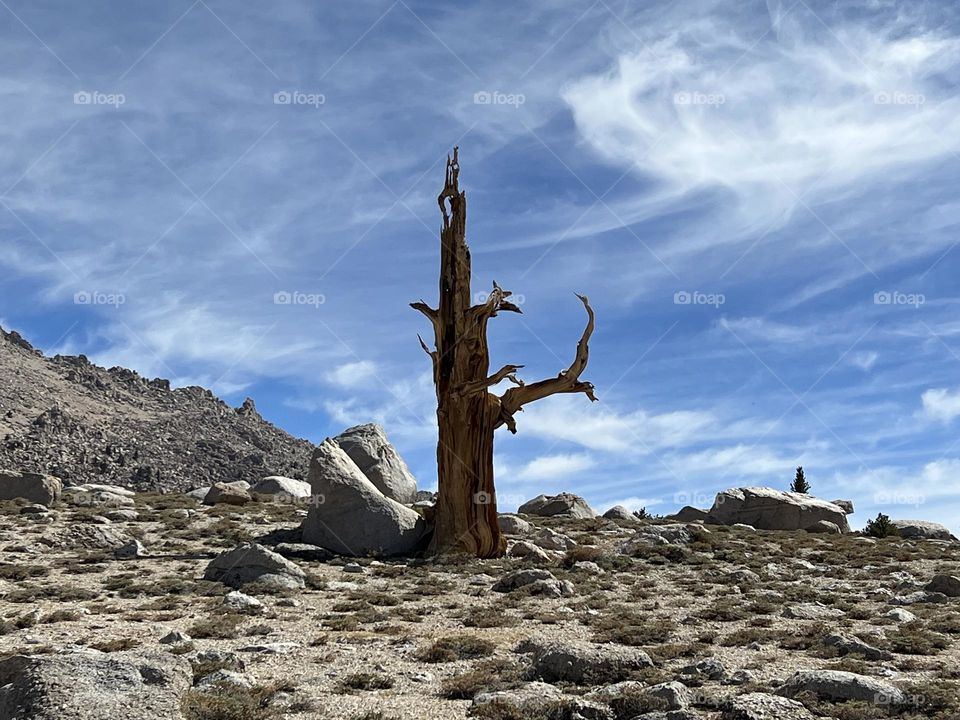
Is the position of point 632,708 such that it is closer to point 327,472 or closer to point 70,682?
point 70,682

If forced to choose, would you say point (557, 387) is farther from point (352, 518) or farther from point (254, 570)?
point (254, 570)

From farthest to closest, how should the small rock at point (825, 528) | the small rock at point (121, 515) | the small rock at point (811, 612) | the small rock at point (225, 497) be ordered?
the small rock at point (825, 528)
the small rock at point (225, 497)
the small rock at point (121, 515)
the small rock at point (811, 612)

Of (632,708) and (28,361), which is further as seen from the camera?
(28,361)

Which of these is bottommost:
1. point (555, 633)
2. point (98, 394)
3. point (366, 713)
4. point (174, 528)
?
point (366, 713)

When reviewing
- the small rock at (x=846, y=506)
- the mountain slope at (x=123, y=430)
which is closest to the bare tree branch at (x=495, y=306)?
the small rock at (x=846, y=506)

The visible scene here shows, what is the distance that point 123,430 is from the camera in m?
80.4

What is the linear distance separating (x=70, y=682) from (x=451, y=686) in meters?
3.94


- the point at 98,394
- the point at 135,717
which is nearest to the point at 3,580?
the point at 135,717

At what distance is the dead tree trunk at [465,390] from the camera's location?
23.4 metres

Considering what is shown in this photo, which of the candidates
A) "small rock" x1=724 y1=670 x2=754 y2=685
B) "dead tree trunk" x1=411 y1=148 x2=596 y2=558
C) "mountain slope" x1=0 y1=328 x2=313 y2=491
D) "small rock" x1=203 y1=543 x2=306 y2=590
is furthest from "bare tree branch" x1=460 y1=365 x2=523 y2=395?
"mountain slope" x1=0 y1=328 x2=313 y2=491

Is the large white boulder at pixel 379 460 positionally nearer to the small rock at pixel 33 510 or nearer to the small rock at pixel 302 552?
the small rock at pixel 302 552

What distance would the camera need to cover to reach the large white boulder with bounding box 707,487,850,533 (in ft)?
118

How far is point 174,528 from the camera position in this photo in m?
25.9

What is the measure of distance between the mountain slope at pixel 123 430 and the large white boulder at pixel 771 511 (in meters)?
43.8
